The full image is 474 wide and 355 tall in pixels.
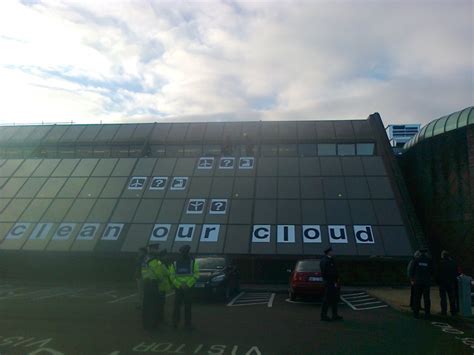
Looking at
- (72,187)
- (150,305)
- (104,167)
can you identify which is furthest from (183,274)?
(104,167)

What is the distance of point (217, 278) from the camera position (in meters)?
15.7

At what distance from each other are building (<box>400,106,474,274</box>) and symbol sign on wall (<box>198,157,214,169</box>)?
12.7 m

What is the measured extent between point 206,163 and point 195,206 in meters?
4.70

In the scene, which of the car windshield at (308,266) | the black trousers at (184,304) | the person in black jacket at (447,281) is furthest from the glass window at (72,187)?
the person in black jacket at (447,281)

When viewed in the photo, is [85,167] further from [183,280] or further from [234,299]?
[183,280]

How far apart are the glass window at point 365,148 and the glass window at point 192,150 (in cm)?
1122

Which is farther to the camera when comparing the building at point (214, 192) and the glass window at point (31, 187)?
the glass window at point (31, 187)

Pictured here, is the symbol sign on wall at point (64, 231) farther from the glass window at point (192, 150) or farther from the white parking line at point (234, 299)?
the white parking line at point (234, 299)

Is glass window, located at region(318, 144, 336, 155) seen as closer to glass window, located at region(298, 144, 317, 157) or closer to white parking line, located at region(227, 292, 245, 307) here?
glass window, located at region(298, 144, 317, 157)

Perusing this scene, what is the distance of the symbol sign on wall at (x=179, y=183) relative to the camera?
93.2 feet

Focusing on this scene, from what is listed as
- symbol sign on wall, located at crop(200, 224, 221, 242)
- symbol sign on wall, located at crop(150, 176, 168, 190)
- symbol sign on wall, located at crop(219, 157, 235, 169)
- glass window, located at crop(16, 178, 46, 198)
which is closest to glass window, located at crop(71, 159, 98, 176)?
glass window, located at crop(16, 178, 46, 198)

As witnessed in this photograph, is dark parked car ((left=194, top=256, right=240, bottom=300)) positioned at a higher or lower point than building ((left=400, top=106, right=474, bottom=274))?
lower

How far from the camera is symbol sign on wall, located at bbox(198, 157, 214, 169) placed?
3034 cm

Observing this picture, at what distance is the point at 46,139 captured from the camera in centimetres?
3612
